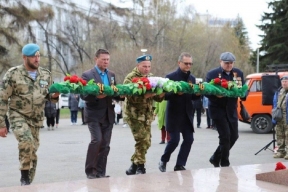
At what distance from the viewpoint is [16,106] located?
6.88 metres

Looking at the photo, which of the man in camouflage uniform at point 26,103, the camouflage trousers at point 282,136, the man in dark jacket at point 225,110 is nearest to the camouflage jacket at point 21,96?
the man in camouflage uniform at point 26,103

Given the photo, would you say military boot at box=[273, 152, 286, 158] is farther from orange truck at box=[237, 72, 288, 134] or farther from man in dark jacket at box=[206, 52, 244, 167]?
orange truck at box=[237, 72, 288, 134]

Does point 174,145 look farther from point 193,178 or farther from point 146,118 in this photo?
point 193,178

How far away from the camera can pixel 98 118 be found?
7.64 m

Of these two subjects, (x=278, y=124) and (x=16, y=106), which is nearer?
(x=16, y=106)

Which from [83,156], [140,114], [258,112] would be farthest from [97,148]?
[258,112]

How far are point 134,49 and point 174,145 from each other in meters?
32.8

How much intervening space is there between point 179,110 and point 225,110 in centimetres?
82

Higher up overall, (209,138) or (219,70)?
(219,70)

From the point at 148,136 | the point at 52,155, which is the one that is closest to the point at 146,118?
the point at 148,136

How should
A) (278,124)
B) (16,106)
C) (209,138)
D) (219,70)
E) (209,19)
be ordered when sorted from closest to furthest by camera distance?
(16,106) < (219,70) < (278,124) < (209,138) < (209,19)

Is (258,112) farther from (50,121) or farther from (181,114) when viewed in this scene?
(181,114)

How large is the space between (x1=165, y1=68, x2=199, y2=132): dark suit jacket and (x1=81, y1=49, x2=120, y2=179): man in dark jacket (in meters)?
1.05

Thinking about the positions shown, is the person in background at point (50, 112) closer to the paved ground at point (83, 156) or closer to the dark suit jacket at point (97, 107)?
the paved ground at point (83, 156)
